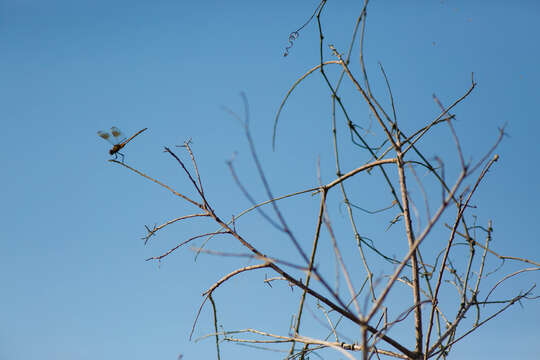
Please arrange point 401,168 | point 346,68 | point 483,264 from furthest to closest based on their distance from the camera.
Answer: point 483,264 → point 346,68 → point 401,168

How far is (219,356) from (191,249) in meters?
0.47

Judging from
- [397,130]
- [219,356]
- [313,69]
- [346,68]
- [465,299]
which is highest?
[313,69]

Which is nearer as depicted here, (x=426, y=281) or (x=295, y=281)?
(x=295, y=281)

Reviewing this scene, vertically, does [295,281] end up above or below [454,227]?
below

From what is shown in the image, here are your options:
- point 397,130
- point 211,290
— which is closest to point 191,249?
point 211,290

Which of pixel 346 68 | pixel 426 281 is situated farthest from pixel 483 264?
pixel 346 68

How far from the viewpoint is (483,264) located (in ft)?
3.82

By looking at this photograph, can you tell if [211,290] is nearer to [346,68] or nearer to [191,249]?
[191,249]

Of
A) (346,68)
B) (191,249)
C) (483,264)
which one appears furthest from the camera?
(483,264)

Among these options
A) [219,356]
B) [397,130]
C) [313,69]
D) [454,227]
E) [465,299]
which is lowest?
[219,356]

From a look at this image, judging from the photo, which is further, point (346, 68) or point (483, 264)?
point (483, 264)

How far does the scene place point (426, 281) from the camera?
3.62 ft

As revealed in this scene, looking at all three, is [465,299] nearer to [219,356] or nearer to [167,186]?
[219,356]

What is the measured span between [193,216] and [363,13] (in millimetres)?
588
